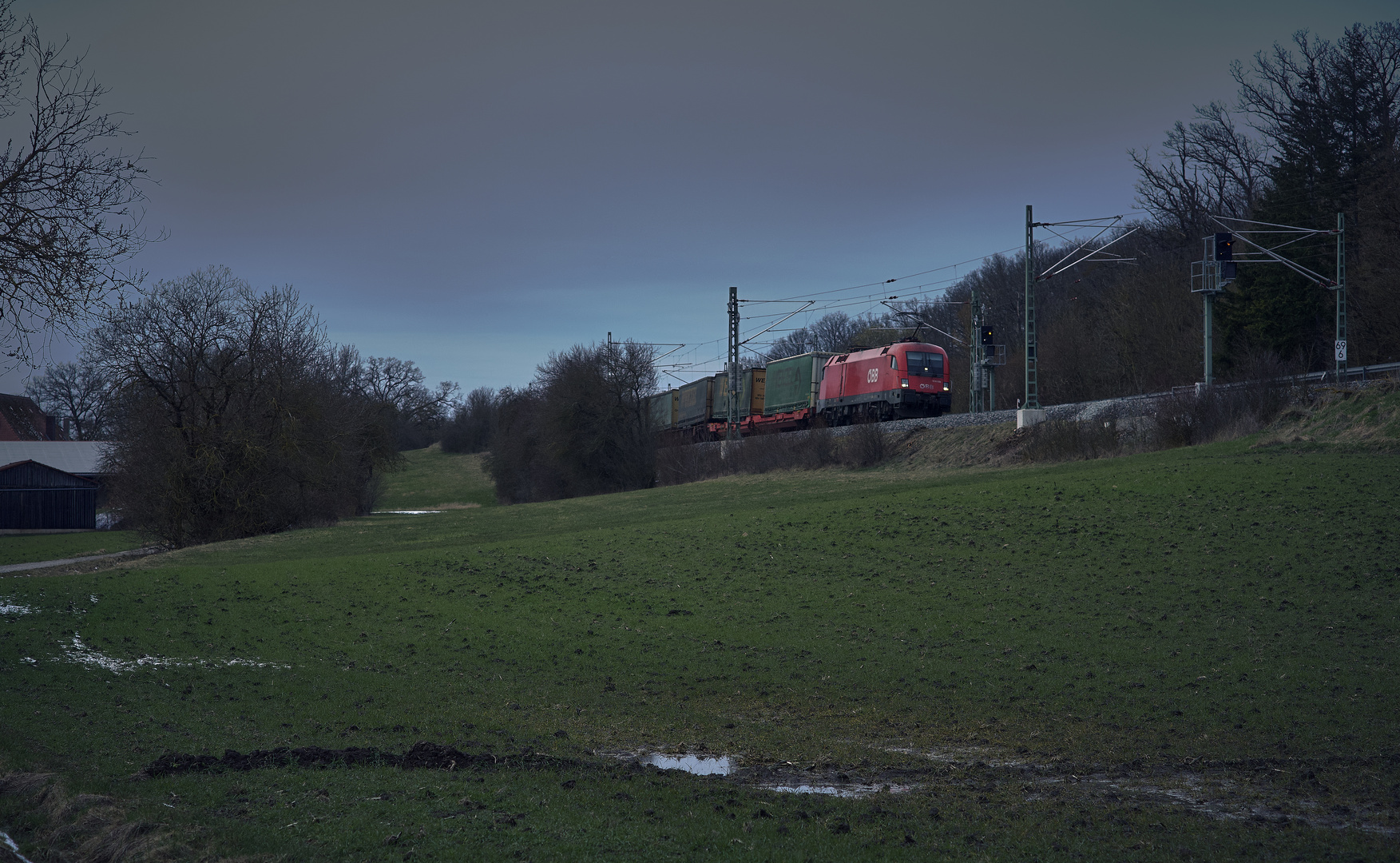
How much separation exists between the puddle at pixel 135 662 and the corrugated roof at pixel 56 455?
65713 mm

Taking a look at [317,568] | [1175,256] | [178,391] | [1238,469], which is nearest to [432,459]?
[178,391]

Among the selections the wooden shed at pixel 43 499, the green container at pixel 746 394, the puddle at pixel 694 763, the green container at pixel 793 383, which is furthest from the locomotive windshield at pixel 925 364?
the wooden shed at pixel 43 499

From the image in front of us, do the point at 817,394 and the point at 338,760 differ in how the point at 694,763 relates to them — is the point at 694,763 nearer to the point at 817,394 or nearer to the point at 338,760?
the point at 338,760

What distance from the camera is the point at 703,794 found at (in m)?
7.20

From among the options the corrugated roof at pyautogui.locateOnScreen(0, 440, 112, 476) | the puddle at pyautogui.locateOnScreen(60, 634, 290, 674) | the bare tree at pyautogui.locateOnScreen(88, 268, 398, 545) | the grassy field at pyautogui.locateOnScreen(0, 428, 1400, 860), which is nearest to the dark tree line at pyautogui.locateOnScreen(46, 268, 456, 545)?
the bare tree at pyautogui.locateOnScreen(88, 268, 398, 545)

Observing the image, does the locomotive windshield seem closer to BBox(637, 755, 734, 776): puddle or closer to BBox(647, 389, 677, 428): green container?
BBox(647, 389, 677, 428): green container

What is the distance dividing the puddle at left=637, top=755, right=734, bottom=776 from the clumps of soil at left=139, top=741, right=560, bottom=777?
107 centimetres

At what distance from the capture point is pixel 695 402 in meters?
58.6

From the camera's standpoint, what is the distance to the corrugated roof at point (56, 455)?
68.1 meters

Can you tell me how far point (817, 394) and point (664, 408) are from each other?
19.2 meters

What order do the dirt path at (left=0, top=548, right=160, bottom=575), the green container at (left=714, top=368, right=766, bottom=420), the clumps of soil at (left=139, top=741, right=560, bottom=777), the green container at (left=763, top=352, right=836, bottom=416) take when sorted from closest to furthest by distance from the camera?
the clumps of soil at (left=139, top=741, right=560, bottom=777) → the dirt path at (left=0, top=548, right=160, bottom=575) → the green container at (left=763, top=352, right=836, bottom=416) → the green container at (left=714, top=368, right=766, bottom=420)

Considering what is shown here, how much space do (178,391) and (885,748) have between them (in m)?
32.6

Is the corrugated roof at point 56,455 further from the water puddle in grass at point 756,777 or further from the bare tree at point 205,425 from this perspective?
the water puddle in grass at point 756,777

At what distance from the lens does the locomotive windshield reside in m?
39.9
